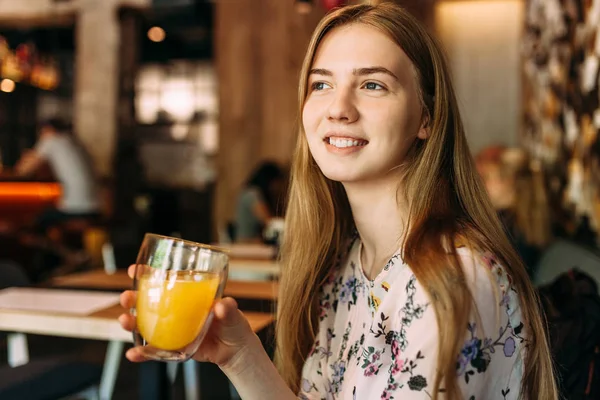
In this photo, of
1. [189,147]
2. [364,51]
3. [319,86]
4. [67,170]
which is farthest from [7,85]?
[364,51]

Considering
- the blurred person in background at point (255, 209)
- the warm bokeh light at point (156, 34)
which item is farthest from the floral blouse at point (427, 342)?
the warm bokeh light at point (156, 34)

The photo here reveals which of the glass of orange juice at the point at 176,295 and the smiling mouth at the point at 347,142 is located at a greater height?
the smiling mouth at the point at 347,142

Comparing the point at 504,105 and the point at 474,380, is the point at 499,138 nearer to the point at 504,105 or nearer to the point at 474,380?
the point at 504,105

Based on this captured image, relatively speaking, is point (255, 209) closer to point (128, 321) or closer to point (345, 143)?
point (345, 143)

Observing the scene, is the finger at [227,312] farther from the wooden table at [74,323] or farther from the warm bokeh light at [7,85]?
the warm bokeh light at [7,85]

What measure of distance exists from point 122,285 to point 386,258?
4.73 feet

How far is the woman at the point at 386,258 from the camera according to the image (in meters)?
0.94

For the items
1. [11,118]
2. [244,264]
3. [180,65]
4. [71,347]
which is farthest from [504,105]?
[11,118]

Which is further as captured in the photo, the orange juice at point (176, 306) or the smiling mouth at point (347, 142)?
the smiling mouth at point (347, 142)

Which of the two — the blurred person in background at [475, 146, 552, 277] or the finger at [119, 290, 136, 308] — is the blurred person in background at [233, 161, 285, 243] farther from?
the finger at [119, 290, 136, 308]

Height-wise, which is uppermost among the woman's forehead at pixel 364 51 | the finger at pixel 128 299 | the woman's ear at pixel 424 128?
the woman's forehead at pixel 364 51

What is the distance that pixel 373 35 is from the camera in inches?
45.8

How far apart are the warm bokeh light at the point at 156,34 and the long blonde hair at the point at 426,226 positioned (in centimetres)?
840

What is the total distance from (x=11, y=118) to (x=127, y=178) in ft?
10.6
